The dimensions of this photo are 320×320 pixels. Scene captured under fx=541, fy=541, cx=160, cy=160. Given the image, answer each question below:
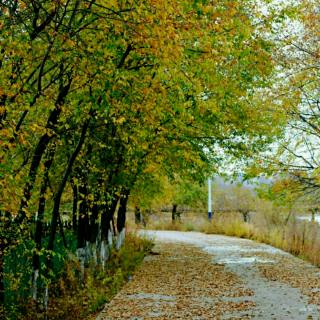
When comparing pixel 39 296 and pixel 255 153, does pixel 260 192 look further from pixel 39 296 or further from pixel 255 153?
pixel 39 296

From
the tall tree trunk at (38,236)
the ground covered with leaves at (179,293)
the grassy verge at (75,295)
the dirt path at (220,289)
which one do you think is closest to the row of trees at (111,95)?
the tall tree trunk at (38,236)

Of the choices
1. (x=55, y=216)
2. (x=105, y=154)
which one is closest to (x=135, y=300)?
(x=55, y=216)

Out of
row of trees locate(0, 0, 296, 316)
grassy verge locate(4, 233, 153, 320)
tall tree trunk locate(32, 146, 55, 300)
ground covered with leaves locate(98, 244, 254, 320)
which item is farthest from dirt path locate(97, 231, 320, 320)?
row of trees locate(0, 0, 296, 316)

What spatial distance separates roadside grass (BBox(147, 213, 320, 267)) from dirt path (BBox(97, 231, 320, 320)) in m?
0.79

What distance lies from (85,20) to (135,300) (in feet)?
19.4

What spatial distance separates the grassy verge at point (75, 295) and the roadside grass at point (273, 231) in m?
6.84

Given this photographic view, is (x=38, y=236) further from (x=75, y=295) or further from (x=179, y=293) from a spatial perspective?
(x=179, y=293)

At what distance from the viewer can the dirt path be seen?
9.61 meters

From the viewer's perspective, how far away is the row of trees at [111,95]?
628cm

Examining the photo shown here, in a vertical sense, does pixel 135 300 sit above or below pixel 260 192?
below

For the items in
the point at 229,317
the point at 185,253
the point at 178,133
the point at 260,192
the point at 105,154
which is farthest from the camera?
the point at 185,253

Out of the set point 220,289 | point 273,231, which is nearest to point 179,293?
point 220,289

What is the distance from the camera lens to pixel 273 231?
25953mm

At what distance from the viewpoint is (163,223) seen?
43188 millimetres
